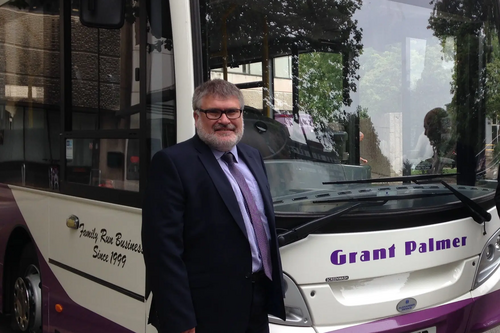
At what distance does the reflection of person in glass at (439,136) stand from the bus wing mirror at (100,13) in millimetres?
1848

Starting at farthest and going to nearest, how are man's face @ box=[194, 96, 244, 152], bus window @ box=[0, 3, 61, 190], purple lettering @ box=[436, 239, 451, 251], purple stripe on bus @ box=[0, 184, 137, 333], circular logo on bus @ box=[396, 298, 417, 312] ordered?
1. bus window @ box=[0, 3, 61, 190]
2. purple stripe on bus @ box=[0, 184, 137, 333]
3. purple lettering @ box=[436, 239, 451, 251]
4. circular logo on bus @ box=[396, 298, 417, 312]
5. man's face @ box=[194, 96, 244, 152]

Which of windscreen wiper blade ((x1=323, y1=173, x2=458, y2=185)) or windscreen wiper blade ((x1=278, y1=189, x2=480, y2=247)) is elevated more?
windscreen wiper blade ((x1=323, y1=173, x2=458, y2=185))

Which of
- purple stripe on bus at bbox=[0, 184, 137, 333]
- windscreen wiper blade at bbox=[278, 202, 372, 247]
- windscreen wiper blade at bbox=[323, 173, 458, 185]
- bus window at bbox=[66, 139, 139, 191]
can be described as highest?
bus window at bbox=[66, 139, 139, 191]

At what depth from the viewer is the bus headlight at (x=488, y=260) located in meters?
3.72

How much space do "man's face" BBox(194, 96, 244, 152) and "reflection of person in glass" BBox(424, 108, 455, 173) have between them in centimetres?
153

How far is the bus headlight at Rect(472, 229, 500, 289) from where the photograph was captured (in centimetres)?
372

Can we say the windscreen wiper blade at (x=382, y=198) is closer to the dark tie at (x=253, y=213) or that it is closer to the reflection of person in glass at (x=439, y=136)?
the reflection of person in glass at (x=439, y=136)

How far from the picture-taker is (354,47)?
3492 millimetres

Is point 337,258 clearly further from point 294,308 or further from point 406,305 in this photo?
point 406,305

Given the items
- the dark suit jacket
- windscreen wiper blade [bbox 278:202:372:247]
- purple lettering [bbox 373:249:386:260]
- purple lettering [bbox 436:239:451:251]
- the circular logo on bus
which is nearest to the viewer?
the dark suit jacket

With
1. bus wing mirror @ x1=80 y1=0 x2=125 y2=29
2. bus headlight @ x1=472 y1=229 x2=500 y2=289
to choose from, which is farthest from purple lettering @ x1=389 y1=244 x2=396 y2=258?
bus wing mirror @ x1=80 y1=0 x2=125 y2=29

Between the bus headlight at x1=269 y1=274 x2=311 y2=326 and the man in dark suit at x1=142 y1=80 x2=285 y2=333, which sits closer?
the man in dark suit at x1=142 y1=80 x2=285 y2=333

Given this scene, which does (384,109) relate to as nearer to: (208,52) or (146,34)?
(208,52)

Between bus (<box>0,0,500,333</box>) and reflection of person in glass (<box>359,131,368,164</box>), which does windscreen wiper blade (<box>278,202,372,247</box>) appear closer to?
bus (<box>0,0,500,333</box>)
